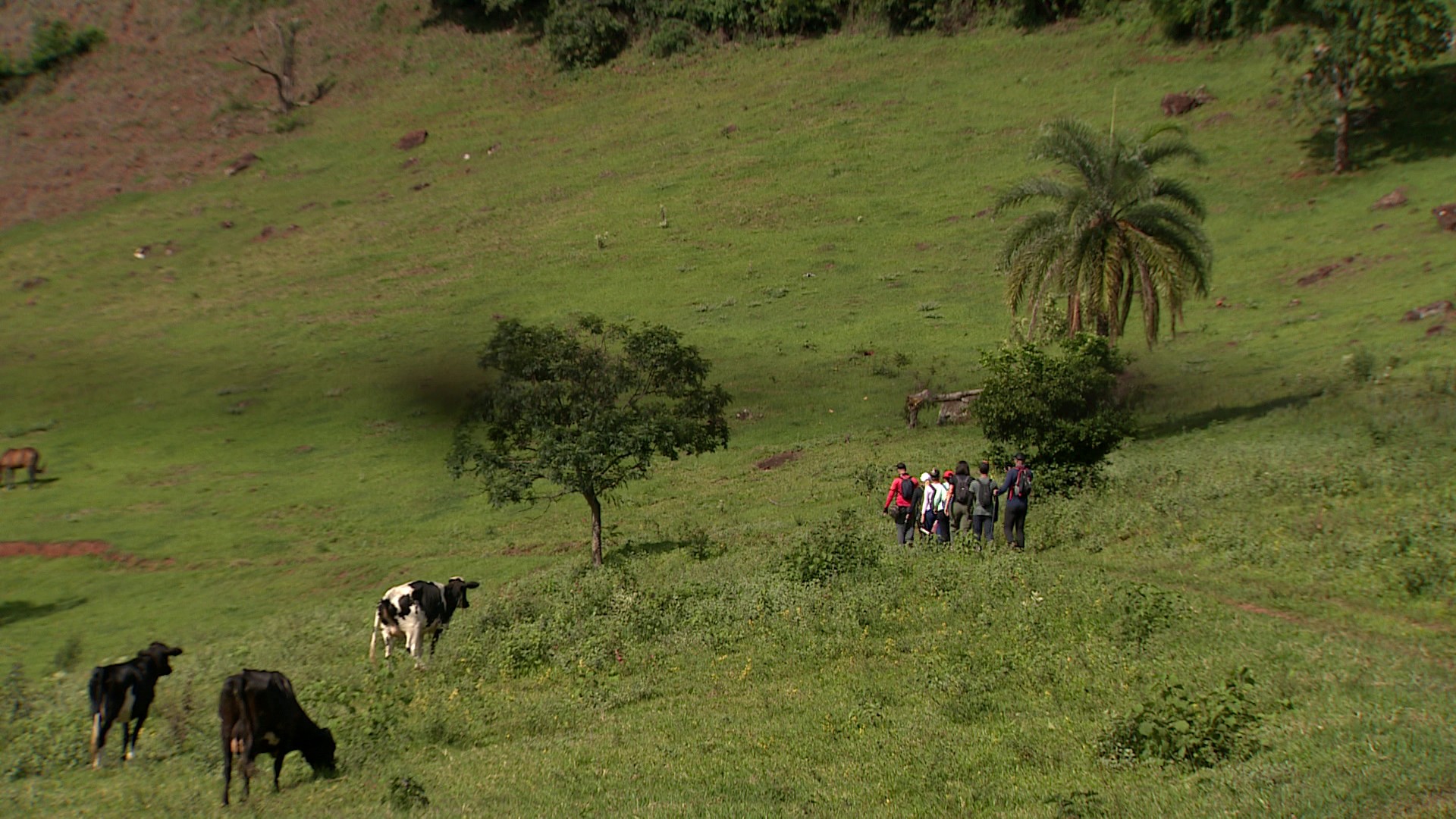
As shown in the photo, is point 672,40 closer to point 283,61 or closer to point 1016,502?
point 283,61

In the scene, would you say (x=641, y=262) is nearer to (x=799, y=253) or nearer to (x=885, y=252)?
(x=799, y=253)

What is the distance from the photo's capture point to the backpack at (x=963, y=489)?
2212cm

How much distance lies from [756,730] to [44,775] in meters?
8.66

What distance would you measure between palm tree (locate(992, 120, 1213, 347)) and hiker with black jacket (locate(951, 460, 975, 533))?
10863mm

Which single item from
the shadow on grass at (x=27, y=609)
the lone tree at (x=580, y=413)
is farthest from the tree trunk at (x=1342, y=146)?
the shadow on grass at (x=27, y=609)

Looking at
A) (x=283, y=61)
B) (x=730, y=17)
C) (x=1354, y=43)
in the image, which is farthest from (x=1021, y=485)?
(x=283, y=61)

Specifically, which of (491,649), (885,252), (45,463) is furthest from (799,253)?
(491,649)

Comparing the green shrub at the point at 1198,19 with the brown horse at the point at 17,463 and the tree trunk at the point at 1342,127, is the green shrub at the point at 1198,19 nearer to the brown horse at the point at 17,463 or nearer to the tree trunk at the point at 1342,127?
the tree trunk at the point at 1342,127

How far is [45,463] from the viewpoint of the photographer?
150ft

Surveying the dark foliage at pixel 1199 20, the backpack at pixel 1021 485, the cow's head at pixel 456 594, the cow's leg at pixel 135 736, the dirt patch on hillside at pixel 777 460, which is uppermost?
the dark foliage at pixel 1199 20

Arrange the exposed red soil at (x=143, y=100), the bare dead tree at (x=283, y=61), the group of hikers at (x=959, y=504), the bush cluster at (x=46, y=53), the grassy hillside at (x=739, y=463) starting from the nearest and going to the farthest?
the grassy hillside at (x=739, y=463) < the group of hikers at (x=959, y=504) < the exposed red soil at (x=143, y=100) < the bare dead tree at (x=283, y=61) < the bush cluster at (x=46, y=53)

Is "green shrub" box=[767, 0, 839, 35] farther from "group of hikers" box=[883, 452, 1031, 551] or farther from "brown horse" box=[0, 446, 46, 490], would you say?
"group of hikers" box=[883, 452, 1031, 551]

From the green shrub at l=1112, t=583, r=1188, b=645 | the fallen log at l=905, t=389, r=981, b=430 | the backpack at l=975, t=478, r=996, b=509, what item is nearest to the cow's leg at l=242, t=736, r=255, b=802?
the green shrub at l=1112, t=583, r=1188, b=645

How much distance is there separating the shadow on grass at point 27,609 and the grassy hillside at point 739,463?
192mm
